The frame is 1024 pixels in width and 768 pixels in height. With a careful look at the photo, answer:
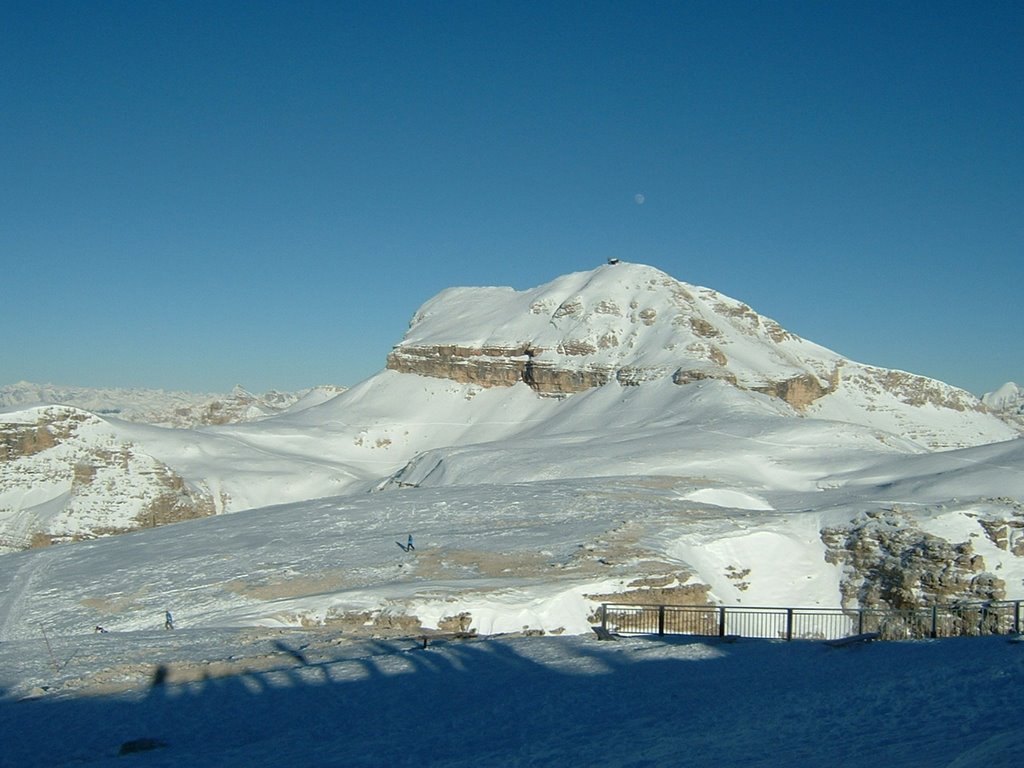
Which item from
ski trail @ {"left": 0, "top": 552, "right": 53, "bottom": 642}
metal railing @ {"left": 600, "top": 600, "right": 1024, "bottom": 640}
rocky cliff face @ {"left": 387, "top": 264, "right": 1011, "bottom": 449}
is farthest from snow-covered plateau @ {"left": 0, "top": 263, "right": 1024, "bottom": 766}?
rocky cliff face @ {"left": 387, "top": 264, "right": 1011, "bottom": 449}

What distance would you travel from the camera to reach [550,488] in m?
38.5

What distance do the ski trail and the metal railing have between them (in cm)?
1612

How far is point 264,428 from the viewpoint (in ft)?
303

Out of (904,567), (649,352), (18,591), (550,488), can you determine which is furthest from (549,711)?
(649,352)

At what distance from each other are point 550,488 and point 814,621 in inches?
614

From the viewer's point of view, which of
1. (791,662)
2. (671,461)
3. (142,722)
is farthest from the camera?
(671,461)

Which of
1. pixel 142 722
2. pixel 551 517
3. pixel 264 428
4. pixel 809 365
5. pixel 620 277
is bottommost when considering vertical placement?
pixel 142 722

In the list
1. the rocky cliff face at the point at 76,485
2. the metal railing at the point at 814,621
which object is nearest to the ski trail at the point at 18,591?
the metal railing at the point at 814,621

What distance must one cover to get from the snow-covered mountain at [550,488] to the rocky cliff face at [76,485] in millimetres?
191

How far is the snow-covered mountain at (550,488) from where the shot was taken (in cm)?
2588

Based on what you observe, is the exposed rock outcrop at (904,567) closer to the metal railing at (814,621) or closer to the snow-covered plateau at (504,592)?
the snow-covered plateau at (504,592)

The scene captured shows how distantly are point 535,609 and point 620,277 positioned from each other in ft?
297

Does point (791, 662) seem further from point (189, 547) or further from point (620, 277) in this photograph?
point (620, 277)

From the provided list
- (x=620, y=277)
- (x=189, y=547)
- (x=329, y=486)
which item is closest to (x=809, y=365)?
(x=620, y=277)
